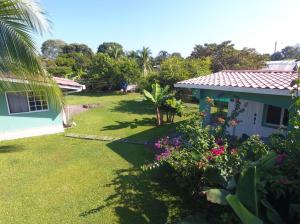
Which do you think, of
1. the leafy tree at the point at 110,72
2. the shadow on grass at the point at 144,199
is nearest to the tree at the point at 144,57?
the leafy tree at the point at 110,72

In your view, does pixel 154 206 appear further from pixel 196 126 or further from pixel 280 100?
pixel 280 100

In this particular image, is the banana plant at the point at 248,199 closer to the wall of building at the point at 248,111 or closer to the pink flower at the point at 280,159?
the pink flower at the point at 280,159

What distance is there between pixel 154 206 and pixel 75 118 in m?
13.0

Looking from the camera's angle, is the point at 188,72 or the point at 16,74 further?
the point at 188,72

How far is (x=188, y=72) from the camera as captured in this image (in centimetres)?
2248

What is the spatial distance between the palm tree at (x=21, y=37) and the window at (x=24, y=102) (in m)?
5.65

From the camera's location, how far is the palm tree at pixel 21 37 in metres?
5.76

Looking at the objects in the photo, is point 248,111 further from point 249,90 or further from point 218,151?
point 218,151

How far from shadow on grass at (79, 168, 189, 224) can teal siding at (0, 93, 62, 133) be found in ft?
25.2

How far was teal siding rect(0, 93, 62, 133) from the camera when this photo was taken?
11773 millimetres

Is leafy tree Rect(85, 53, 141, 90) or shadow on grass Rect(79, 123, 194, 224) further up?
leafy tree Rect(85, 53, 141, 90)

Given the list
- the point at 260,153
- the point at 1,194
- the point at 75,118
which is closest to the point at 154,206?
the point at 260,153

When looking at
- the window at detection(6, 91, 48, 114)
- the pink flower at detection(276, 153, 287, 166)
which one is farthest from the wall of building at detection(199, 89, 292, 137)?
the window at detection(6, 91, 48, 114)

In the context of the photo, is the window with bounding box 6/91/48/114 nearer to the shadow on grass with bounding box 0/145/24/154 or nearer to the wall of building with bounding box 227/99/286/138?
the shadow on grass with bounding box 0/145/24/154
